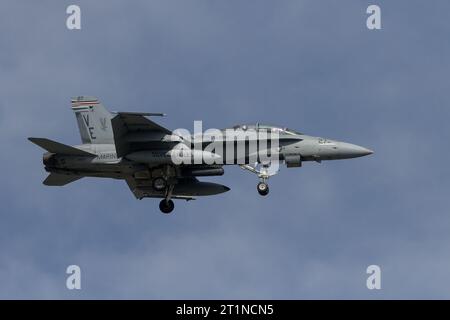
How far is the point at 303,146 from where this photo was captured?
40531 millimetres

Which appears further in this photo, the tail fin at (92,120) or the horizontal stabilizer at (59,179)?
the horizontal stabilizer at (59,179)

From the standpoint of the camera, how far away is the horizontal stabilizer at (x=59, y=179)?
139 ft

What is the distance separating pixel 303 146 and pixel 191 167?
4569 mm

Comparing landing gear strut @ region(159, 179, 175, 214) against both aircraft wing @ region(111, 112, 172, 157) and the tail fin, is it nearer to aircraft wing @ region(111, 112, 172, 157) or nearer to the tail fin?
the tail fin

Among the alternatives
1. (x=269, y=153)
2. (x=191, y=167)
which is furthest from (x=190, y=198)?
(x=269, y=153)

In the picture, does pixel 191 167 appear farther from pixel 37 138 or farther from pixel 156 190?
pixel 37 138

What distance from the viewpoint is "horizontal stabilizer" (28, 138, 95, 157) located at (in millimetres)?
39562

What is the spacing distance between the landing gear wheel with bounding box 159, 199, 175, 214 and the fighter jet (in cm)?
141

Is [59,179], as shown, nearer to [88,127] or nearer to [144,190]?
[88,127]

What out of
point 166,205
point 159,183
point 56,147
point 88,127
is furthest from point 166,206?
point 56,147

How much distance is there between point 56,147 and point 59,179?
272cm

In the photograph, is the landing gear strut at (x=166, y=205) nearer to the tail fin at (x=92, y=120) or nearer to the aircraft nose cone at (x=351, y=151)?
the tail fin at (x=92, y=120)

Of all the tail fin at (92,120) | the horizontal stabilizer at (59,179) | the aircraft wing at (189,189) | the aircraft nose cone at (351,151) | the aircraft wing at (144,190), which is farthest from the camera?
the aircraft wing at (189,189)

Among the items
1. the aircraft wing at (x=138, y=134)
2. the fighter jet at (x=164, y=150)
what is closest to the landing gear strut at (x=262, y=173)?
the fighter jet at (x=164, y=150)
